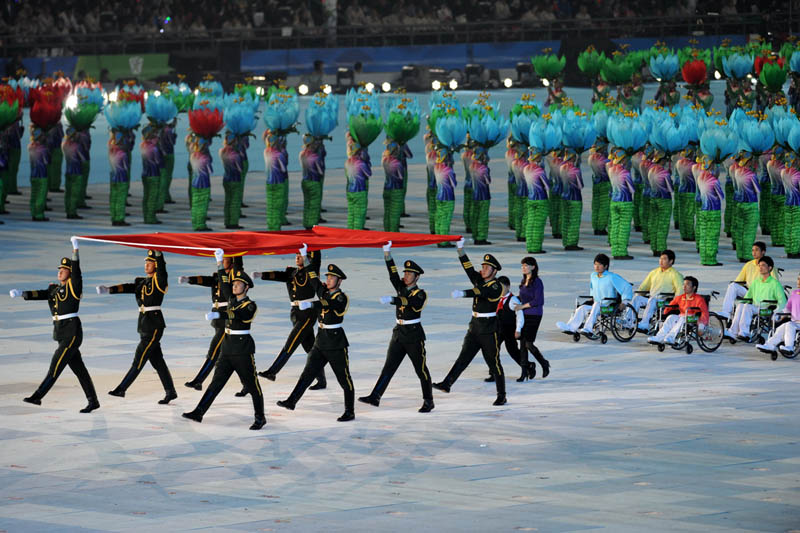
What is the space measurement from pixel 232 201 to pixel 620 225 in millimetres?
7366

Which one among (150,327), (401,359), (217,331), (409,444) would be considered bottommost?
(409,444)

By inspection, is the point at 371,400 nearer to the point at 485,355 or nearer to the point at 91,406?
the point at 485,355

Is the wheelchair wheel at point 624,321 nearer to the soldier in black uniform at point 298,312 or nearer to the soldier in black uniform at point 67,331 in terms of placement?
the soldier in black uniform at point 298,312

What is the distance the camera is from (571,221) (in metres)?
26.7

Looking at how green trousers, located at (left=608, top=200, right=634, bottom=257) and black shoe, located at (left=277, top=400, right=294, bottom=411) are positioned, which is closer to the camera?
black shoe, located at (left=277, top=400, right=294, bottom=411)

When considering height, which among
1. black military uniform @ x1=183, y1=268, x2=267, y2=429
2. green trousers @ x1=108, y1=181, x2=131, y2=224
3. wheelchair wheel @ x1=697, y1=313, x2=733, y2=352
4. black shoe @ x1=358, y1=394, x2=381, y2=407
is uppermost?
green trousers @ x1=108, y1=181, x2=131, y2=224

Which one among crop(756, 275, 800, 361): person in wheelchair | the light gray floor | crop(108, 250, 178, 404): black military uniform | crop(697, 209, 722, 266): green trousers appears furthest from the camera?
crop(697, 209, 722, 266): green trousers

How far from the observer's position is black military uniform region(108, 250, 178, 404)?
1620cm

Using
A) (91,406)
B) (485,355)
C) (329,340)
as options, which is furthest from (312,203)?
(91,406)

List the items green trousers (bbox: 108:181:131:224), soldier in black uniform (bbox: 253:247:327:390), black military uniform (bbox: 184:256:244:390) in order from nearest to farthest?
black military uniform (bbox: 184:256:244:390), soldier in black uniform (bbox: 253:247:327:390), green trousers (bbox: 108:181:131:224)

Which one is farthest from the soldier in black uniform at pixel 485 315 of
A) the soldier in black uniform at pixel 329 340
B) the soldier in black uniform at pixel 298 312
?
the soldier in black uniform at pixel 298 312

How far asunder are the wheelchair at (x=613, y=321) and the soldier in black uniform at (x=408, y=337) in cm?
404

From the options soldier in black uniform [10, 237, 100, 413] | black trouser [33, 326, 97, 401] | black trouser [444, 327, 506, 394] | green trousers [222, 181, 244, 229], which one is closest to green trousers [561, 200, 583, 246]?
green trousers [222, 181, 244, 229]

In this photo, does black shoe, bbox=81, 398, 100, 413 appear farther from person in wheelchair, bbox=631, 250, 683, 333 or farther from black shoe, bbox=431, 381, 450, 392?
person in wheelchair, bbox=631, 250, 683, 333
